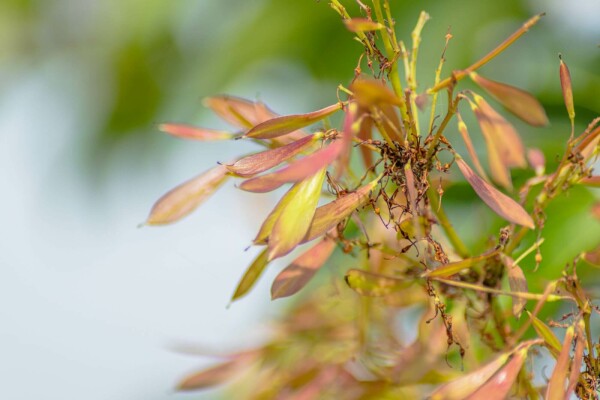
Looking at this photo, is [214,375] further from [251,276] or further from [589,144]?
[589,144]

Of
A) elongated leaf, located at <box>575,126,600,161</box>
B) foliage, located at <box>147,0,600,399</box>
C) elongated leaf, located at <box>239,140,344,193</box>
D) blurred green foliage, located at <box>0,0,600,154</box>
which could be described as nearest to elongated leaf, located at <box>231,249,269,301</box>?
foliage, located at <box>147,0,600,399</box>

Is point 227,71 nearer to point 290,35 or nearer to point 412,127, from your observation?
point 290,35

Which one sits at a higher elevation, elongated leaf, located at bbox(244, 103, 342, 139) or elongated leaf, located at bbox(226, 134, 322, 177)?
elongated leaf, located at bbox(244, 103, 342, 139)

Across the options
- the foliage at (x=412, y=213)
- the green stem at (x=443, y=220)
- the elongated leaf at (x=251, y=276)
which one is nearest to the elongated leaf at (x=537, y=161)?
the foliage at (x=412, y=213)

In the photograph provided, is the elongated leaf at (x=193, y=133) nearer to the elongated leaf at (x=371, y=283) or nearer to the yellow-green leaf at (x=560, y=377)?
the elongated leaf at (x=371, y=283)

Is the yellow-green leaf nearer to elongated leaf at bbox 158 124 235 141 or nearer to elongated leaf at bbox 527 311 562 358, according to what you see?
elongated leaf at bbox 527 311 562 358

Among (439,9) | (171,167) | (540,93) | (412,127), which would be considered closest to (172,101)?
(171,167)

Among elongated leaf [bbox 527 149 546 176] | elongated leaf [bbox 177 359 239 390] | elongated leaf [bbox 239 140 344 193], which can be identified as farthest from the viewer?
elongated leaf [bbox 177 359 239 390]
